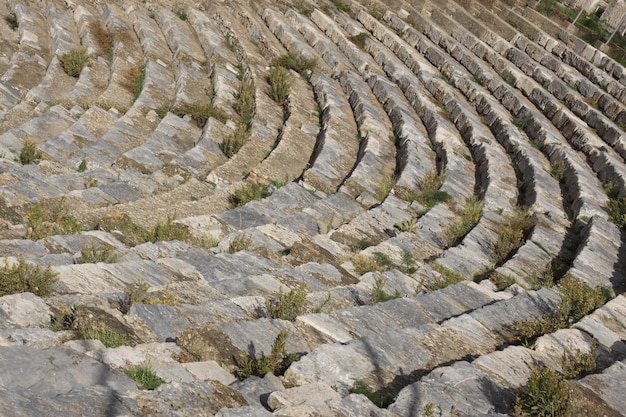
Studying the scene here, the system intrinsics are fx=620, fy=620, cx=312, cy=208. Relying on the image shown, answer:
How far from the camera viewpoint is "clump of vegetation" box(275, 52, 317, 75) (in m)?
15.6

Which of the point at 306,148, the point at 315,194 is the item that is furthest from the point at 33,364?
the point at 306,148

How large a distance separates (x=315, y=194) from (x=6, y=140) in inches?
192

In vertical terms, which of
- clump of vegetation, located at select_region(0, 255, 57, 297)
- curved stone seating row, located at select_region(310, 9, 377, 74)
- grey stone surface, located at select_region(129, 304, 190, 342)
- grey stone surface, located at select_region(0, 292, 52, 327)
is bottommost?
clump of vegetation, located at select_region(0, 255, 57, 297)

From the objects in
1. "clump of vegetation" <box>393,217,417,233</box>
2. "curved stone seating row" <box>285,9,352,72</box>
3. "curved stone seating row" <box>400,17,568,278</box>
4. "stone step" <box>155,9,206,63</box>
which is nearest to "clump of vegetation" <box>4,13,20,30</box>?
"stone step" <box>155,9,206,63</box>

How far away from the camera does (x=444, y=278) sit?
760 cm

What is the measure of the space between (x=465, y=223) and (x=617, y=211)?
9.14 feet

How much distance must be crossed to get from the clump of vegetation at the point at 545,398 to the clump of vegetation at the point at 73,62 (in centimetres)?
1173

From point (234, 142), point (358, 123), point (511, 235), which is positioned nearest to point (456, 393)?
point (511, 235)

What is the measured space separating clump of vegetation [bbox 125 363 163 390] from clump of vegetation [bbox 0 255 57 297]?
4.83 ft

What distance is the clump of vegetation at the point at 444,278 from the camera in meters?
7.41

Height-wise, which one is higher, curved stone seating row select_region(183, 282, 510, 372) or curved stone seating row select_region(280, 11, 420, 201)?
curved stone seating row select_region(280, 11, 420, 201)

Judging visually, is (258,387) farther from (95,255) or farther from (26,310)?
(95,255)

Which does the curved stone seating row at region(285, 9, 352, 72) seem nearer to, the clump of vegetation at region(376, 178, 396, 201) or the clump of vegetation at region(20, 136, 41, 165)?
the clump of vegetation at region(376, 178, 396, 201)

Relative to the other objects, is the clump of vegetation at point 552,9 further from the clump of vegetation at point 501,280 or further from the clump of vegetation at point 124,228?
the clump of vegetation at point 124,228
